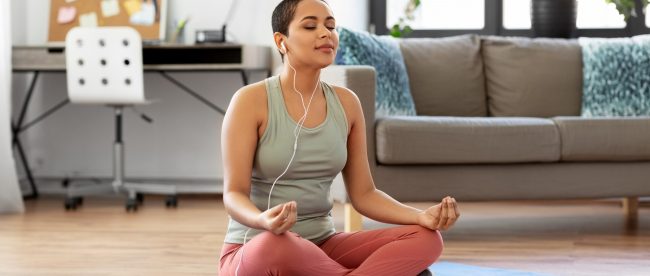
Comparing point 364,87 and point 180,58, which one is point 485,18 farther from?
point 364,87

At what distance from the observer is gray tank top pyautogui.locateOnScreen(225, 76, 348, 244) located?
2100mm

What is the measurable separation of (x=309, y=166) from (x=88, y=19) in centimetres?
346

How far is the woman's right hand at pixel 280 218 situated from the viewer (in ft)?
5.80

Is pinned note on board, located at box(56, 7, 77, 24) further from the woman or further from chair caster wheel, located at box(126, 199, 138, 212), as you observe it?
the woman

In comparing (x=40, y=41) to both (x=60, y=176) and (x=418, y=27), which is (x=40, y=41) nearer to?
(x=60, y=176)

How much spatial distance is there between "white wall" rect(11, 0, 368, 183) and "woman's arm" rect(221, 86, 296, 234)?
3.13 metres

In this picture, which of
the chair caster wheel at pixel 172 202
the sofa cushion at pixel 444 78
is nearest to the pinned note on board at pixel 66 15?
the chair caster wheel at pixel 172 202

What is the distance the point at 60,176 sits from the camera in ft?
17.8

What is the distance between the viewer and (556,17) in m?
4.92

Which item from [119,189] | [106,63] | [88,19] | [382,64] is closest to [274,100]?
[382,64]

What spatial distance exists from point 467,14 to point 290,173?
3.50 m

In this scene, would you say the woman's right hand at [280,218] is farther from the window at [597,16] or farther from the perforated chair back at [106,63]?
the window at [597,16]

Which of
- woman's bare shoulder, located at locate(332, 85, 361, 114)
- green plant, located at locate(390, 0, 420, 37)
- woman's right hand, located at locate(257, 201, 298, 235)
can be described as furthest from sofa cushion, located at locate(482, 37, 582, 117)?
woman's right hand, located at locate(257, 201, 298, 235)

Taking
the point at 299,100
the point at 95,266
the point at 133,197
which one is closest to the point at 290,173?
the point at 299,100
